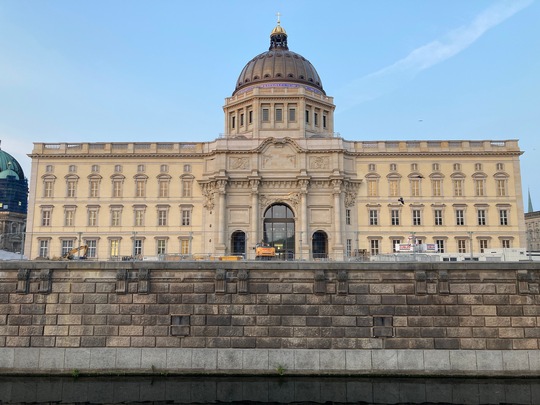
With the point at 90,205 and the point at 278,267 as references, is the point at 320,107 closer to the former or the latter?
the point at 90,205

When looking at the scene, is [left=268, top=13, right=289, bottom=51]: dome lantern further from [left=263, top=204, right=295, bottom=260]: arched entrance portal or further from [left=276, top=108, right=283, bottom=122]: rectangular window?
[left=263, top=204, right=295, bottom=260]: arched entrance portal

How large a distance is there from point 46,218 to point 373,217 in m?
44.5

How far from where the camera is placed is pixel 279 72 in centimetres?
7962

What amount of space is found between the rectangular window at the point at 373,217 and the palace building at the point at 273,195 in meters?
0.14

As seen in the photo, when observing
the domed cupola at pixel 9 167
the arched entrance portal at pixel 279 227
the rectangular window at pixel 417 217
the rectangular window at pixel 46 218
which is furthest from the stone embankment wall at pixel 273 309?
the domed cupola at pixel 9 167

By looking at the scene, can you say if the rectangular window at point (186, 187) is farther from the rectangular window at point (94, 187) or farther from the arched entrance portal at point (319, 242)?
the arched entrance portal at point (319, 242)

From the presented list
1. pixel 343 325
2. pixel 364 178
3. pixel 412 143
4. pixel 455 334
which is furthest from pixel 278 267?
pixel 412 143

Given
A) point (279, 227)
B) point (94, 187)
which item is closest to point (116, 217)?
point (94, 187)

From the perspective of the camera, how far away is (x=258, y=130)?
71.9 m

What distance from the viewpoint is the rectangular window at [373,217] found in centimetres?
6550

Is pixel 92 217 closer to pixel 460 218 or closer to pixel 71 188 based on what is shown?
pixel 71 188

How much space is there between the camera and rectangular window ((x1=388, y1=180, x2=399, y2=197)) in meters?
65.9

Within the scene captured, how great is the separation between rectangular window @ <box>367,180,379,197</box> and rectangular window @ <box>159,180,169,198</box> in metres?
27.6

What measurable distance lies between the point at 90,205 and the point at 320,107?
37337 mm
